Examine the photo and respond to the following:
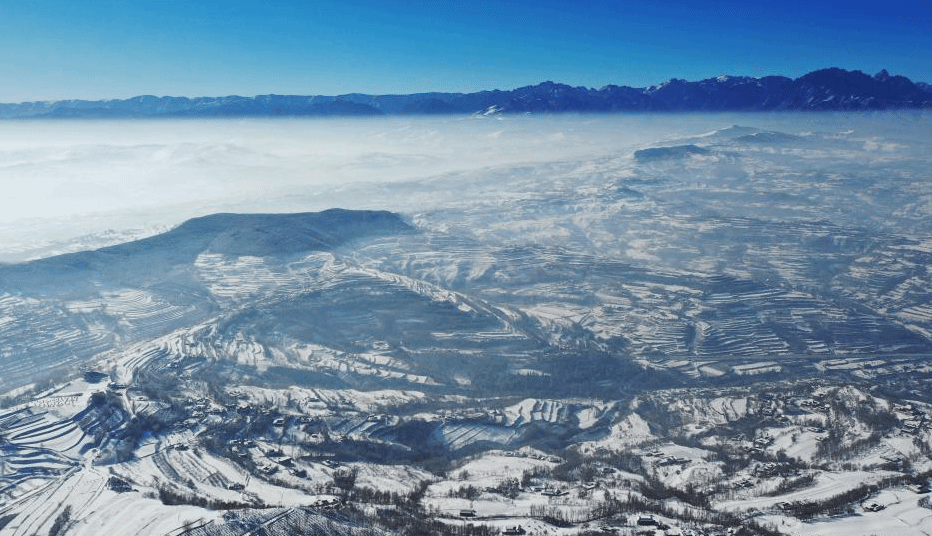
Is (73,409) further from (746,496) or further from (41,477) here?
(746,496)

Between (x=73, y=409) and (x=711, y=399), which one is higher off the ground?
(x=73, y=409)

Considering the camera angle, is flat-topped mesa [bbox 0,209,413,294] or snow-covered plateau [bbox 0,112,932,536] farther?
flat-topped mesa [bbox 0,209,413,294]

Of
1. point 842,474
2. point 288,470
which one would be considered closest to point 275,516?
point 288,470

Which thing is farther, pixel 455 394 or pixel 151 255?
pixel 151 255

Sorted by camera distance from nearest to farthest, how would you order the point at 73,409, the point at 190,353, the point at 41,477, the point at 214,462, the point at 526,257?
the point at 41,477, the point at 214,462, the point at 73,409, the point at 190,353, the point at 526,257

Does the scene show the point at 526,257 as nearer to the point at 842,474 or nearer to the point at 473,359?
the point at 473,359

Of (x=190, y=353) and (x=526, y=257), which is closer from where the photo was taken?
(x=190, y=353)

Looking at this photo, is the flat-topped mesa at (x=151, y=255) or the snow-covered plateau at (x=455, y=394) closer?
the snow-covered plateau at (x=455, y=394)

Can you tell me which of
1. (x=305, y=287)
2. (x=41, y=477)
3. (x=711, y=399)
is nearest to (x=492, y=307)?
(x=305, y=287)

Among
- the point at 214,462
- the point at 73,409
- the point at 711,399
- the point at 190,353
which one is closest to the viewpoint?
the point at 214,462
